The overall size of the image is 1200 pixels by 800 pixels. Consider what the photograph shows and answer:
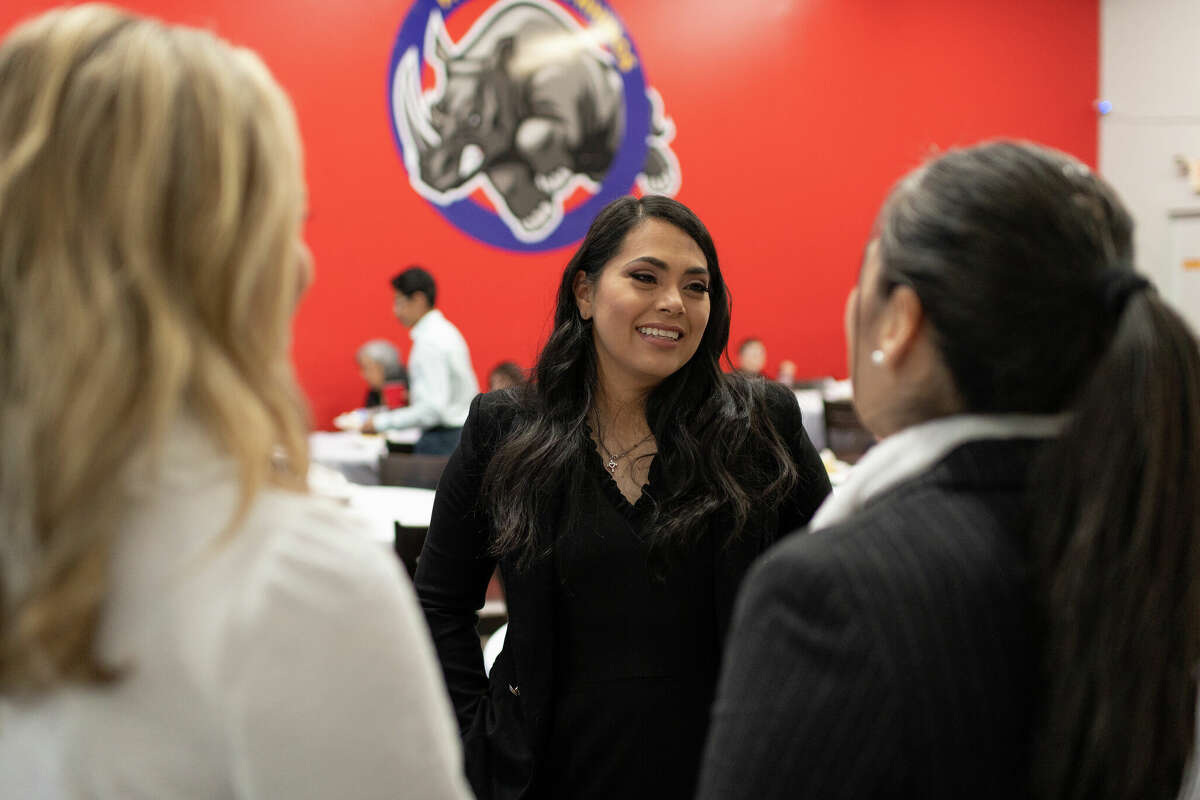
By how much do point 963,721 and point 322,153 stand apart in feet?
20.1

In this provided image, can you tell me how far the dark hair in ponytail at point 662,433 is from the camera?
65.1 inches

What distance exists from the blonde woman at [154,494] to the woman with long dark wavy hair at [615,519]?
87cm

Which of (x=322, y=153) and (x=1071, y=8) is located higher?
(x=1071, y=8)

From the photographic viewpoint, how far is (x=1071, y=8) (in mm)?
8539

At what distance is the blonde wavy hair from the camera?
0.68 m

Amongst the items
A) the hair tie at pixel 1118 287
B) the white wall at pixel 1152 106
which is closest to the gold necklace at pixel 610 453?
the hair tie at pixel 1118 287

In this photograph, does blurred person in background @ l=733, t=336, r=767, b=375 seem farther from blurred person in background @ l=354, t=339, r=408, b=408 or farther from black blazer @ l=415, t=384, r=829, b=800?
black blazer @ l=415, t=384, r=829, b=800

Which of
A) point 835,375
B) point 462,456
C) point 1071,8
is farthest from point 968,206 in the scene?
point 1071,8

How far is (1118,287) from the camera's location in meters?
0.84

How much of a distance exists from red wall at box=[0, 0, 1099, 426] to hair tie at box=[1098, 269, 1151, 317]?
586 centimetres

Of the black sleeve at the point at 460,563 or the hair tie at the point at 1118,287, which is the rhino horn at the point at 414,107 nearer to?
the black sleeve at the point at 460,563

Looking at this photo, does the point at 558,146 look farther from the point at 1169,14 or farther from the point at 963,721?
the point at 963,721

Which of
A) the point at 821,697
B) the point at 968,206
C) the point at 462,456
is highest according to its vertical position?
the point at 968,206

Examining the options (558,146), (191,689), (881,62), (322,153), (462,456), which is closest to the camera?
(191,689)
